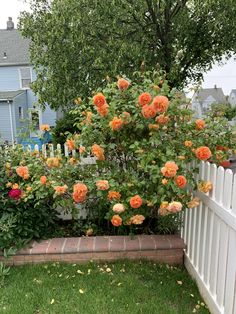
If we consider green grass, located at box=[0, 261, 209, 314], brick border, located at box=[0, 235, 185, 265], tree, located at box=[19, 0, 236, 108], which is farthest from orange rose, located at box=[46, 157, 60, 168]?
tree, located at box=[19, 0, 236, 108]

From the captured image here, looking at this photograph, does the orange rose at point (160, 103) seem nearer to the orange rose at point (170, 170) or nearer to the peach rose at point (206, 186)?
the orange rose at point (170, 170)

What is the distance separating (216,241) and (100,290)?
3.28ft

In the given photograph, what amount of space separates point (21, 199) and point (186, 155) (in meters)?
1.58

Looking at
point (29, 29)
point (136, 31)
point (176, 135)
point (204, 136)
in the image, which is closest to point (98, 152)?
point (176, 135)

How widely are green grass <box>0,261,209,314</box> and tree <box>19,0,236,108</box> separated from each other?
482 centimetres

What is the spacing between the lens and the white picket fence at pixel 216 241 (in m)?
1.90

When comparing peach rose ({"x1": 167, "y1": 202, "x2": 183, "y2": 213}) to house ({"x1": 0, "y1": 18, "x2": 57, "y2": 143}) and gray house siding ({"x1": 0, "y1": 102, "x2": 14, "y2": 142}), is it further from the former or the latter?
gray house siding ({"x1": 0, "y1": 102, "x2": 14, "y2": 142})

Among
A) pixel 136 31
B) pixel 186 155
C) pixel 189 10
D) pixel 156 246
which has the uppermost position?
pixel 189 10

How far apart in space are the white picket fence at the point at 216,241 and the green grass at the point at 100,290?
0.19 metres

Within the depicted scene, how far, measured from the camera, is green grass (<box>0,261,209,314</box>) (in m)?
2.29

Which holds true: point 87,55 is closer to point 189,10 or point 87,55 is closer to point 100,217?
point 189,10

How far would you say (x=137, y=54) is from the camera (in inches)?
271

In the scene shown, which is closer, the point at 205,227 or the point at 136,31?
the point at 205,227

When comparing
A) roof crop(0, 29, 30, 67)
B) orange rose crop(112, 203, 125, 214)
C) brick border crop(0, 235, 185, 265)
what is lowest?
brick border crop(0, 235, 185, 265)
